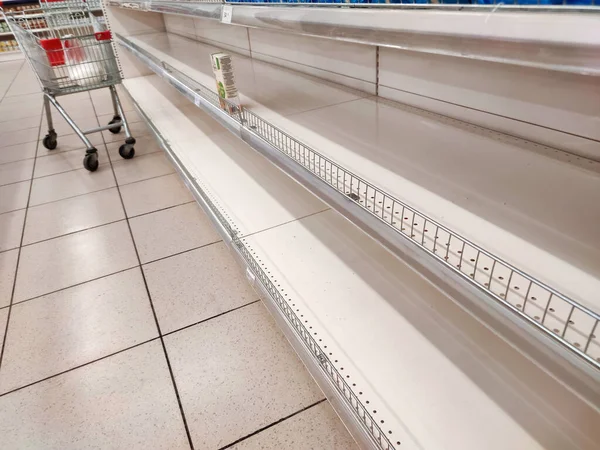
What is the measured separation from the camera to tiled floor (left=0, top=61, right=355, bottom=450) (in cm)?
113

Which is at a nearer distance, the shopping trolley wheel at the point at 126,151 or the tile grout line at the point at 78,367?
the tile grout line at the point at 78,367

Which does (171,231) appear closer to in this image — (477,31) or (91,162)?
(91,162)

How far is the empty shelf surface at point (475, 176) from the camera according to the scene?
28.1 inches

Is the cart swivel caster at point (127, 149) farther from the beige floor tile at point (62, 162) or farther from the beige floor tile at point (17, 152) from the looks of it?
the beige floor tile at point (17, 152)

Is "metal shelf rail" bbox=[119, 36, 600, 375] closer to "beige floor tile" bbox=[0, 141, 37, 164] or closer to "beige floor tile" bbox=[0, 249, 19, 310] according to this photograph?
"beige floor tile" bbox=[0, 249, 19, 310]

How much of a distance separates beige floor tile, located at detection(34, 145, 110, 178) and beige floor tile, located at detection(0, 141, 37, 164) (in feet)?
0.67

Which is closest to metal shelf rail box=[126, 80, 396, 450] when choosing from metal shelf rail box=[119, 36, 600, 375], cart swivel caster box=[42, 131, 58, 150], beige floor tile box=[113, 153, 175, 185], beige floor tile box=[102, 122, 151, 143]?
metal shelf rail box=[119, 36, 600, 375]

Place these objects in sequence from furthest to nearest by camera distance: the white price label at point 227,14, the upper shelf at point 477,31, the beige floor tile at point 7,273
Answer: the beige floor tile at point 7,273 < the white price label at point 227,14 < the upper shelf at point 477,31

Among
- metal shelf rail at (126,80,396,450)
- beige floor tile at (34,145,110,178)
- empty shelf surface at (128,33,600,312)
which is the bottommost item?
beige floor tile at (34,145,110,178)

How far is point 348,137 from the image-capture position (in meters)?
1.32

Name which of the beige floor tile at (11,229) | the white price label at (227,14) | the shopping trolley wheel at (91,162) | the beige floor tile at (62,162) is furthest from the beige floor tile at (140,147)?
the white price label at (227,14)

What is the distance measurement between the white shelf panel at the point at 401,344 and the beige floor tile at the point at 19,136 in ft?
8.69

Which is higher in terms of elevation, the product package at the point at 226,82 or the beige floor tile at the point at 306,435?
the product package at the point at 226,82

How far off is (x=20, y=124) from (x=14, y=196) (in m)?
1.89
